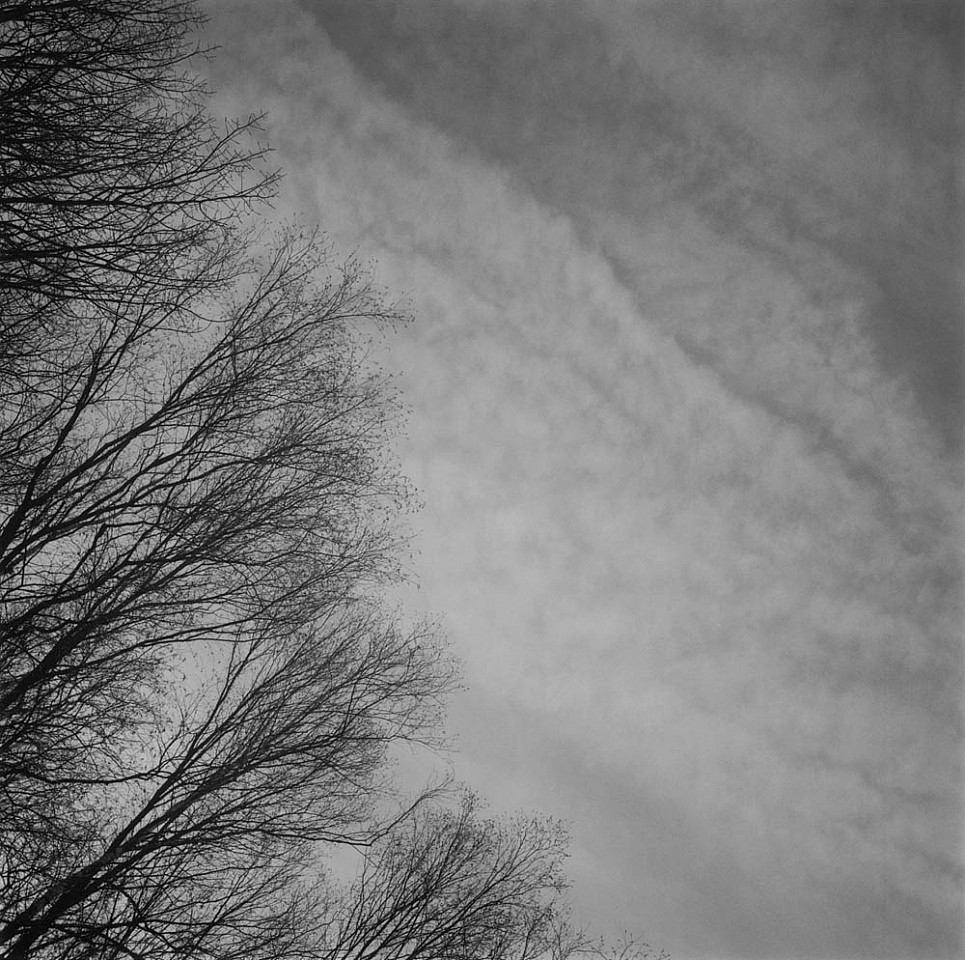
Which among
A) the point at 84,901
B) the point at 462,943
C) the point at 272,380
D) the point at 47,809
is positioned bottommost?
the point at 84,901

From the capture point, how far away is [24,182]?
436cm

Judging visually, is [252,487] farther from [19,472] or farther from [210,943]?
[210,943]

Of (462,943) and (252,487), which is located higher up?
(252,487)

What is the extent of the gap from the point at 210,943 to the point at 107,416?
434 centimetres

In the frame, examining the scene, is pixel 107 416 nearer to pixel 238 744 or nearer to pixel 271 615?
pixel 271 615

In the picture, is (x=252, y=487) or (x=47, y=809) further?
(x=252, y=487)

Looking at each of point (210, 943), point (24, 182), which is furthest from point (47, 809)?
point (24, 182)

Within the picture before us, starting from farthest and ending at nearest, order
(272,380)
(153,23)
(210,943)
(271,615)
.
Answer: (272,380) → (271,615) → (210,943) → (153,23)

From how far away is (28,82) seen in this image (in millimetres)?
4297

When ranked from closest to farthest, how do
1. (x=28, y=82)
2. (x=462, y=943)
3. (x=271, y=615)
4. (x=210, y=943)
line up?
(x=28, y=82)
(x=210, y=943)
(x=271, y=615)
(x=462, y=943)

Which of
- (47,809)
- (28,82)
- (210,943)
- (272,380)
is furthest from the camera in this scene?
(272,380)

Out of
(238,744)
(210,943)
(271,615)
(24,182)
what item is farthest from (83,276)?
(210,943)

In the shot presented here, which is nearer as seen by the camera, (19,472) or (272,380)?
(19,472)

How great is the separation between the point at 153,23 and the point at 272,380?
284 cm
